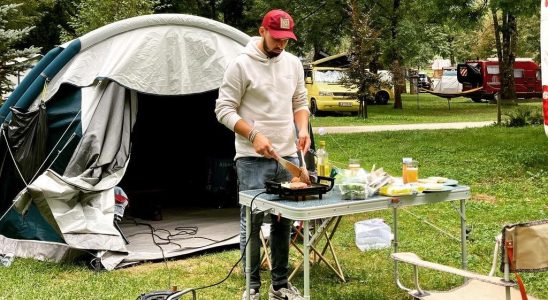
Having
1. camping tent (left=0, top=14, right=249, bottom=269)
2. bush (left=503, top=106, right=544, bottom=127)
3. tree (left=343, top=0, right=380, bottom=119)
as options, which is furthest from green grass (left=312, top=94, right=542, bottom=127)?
camping tent (left=0, top=14, right=249, bottom=269)

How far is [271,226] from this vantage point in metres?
3.94

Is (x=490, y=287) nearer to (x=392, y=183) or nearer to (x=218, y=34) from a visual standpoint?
(x=392, y=183)

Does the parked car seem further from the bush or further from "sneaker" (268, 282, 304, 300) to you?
"sneaker" (268, 282, 304, 300)

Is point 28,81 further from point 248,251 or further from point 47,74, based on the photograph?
point 248,251

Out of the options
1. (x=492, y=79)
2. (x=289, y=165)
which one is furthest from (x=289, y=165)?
(x=492, y=79)

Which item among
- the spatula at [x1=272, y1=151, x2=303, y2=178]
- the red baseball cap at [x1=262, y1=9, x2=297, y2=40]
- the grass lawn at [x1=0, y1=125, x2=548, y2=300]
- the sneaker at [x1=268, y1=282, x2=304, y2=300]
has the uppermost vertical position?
the red baseball cap at [x1=262, y1=9, x2=297, y2=40]

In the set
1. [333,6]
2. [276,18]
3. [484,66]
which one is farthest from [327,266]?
[484,66]

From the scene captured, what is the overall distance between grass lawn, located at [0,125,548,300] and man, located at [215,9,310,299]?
1.70ft

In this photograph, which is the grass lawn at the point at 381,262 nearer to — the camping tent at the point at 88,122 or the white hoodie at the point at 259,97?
the camping tent at the point at 88,122

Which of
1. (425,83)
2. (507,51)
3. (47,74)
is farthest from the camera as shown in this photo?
(425,83)

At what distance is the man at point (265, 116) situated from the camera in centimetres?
383

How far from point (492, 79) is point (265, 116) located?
79.4 feet

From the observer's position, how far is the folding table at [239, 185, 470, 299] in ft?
10.8

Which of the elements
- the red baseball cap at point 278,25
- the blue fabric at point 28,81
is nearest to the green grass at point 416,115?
the blue fabric at point 28,81
